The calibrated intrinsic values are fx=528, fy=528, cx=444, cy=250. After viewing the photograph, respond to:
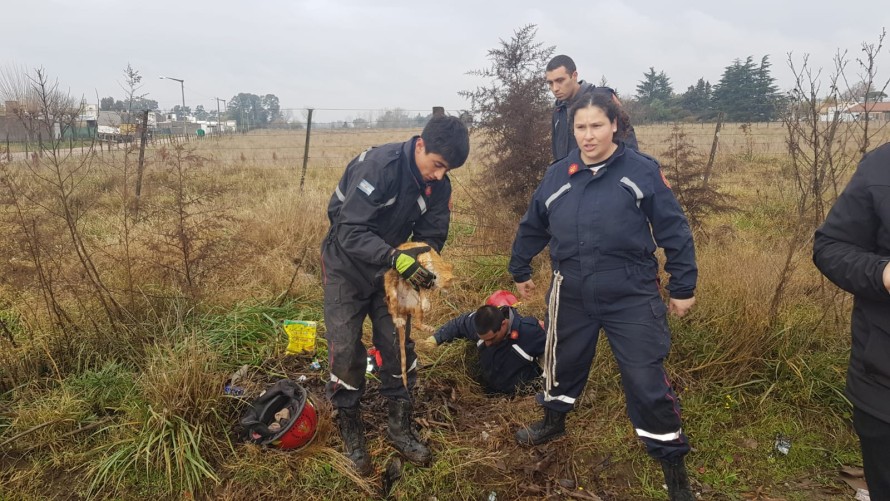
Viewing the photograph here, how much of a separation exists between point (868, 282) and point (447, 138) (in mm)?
1740

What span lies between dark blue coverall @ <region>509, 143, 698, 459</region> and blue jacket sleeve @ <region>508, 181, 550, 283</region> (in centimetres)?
19

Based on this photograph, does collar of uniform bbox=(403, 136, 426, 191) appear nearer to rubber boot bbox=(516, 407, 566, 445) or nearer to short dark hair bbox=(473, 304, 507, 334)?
short dark hair bbox=(473, 304, 507, 334)

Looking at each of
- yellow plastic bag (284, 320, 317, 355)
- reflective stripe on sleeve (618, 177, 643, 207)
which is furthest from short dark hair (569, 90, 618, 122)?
yellow plastic bag (284, 320, 317, 355)

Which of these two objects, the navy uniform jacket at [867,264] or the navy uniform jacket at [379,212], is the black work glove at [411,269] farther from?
the navy uniform jacket at [867,264]

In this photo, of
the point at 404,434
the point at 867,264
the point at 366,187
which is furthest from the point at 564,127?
the point at 867,264

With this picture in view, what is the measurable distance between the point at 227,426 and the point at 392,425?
92cm

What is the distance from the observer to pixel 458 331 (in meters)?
3.78

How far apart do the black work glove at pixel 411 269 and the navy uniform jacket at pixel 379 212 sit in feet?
0.19

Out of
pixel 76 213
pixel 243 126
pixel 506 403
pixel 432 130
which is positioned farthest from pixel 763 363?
pixel 243 126

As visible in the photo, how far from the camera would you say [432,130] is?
2.61 metres

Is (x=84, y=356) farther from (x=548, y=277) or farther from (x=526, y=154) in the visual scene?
(x=526, y=154)

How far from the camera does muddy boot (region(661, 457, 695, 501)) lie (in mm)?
2537

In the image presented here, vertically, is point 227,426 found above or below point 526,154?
below

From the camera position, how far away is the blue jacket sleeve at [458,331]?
3.71 m
